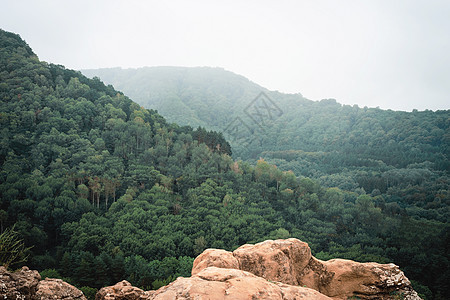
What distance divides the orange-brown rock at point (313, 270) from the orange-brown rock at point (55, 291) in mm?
6729

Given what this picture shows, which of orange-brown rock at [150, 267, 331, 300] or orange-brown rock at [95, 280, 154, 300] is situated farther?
orange-brown rock at [95, 280, 154, 300]

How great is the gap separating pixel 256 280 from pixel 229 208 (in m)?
64.2

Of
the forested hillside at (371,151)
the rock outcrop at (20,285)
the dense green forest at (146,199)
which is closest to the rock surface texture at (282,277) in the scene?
the rock outcrop at (20,285)

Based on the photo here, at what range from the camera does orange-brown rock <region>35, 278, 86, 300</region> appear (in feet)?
41.7

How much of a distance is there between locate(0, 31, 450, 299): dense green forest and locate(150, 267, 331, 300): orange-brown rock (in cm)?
3640

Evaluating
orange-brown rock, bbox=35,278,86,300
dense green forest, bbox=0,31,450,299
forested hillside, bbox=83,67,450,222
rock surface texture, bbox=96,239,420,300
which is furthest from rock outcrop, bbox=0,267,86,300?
forested hillside, bbox=83,67,450,222

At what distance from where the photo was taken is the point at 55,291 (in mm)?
13305

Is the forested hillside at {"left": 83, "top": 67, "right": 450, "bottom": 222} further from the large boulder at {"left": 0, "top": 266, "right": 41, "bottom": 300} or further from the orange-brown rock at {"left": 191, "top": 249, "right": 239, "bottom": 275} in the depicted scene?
the large boulder at {"left": 0, "top": 266, "right": 41, "bottom": 300}

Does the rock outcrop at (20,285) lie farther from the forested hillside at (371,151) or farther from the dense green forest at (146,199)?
the forested hillside at (371,151)

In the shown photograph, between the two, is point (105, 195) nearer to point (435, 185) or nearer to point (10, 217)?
point (10, 217)

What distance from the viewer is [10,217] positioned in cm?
5116

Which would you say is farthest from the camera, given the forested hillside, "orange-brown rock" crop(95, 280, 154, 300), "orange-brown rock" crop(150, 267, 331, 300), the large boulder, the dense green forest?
the forested hillside

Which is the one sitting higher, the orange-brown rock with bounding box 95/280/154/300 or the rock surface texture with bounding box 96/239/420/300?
the rock surface texture with bounding box 96/239/420/300

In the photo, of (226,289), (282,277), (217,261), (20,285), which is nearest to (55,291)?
(20,285)
